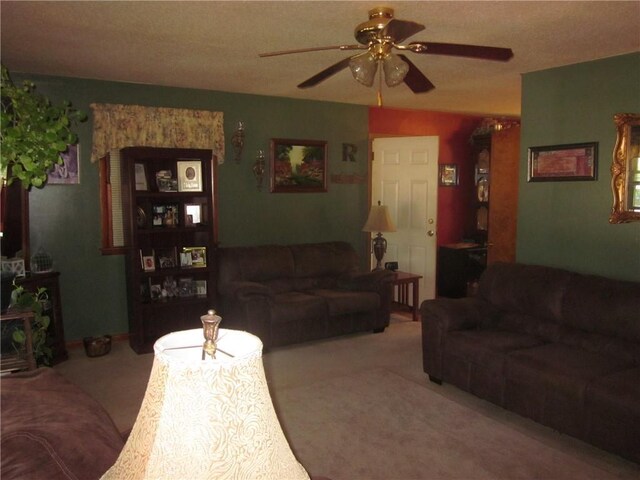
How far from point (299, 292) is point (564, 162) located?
2.66 metres

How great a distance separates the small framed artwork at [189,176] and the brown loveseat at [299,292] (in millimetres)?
681

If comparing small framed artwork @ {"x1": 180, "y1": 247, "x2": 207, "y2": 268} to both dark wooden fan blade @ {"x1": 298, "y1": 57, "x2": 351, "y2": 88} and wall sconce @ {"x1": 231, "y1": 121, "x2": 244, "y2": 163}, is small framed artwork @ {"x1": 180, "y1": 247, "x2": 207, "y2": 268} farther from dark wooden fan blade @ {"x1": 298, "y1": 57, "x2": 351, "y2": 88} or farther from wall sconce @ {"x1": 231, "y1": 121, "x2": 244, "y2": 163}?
dark wooden fan blade @ {"x1": 298, "y1": 57, "x2": 351, "y2": 88}

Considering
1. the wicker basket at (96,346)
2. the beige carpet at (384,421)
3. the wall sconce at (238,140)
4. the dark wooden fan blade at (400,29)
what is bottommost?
the beige carpet at (384,421)

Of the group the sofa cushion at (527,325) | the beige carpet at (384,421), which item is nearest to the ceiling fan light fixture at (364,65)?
the beige carpet at (384,421)

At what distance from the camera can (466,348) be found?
3.49 meters

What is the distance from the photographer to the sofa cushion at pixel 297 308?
181 inches

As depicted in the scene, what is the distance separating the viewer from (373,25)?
2.64 meters

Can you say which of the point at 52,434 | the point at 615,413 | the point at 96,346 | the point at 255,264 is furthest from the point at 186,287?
the point at 52,434

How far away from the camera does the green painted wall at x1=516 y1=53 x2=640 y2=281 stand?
377cm

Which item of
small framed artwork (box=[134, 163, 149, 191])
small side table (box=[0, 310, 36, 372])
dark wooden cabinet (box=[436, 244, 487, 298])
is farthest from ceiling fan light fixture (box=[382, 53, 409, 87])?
dark wooden cabinet (box=[436, 244, 487, 298])

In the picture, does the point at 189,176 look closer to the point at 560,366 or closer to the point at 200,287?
the point at 200,287

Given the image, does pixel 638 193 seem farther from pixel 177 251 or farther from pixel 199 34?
pixel 177 251

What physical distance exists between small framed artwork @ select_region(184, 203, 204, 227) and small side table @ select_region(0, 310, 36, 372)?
76.0 inches

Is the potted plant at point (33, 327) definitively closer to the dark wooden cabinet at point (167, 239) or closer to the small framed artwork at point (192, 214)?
the dark wooden cabinet at point (167, 239)
